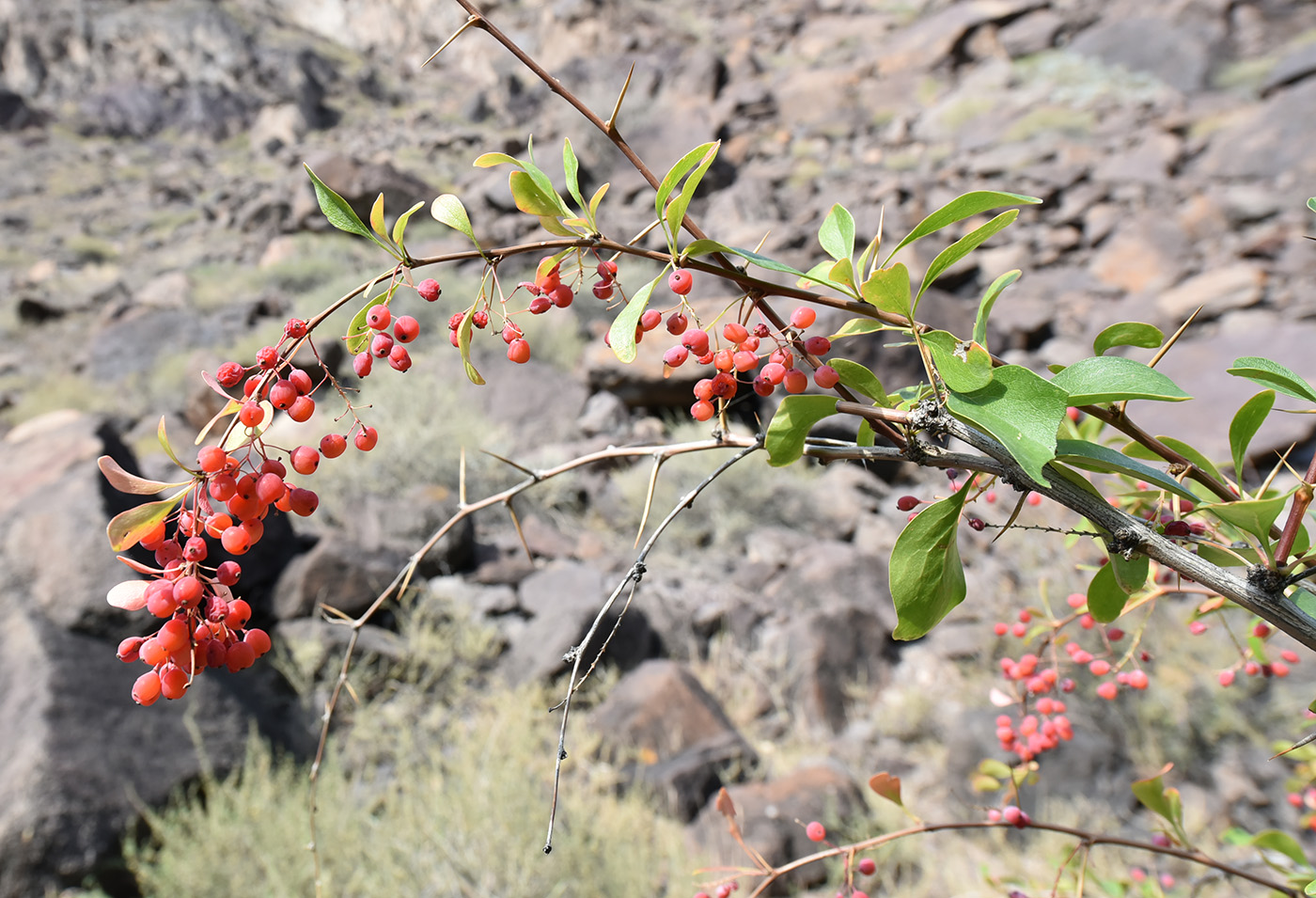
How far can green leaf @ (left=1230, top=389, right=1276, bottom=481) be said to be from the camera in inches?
18.4

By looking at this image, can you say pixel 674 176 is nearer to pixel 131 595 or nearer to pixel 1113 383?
pixel 1113 383

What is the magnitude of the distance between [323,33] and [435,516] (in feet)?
81.2

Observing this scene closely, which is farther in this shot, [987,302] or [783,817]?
[783,817]

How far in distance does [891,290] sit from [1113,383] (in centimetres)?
13

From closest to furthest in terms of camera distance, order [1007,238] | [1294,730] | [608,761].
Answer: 1. [1294,730]
2. [608,761]
3. [1007,238]

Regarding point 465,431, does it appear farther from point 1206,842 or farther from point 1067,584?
point 1206,842

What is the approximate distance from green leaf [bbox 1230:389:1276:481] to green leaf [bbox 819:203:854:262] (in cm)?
27

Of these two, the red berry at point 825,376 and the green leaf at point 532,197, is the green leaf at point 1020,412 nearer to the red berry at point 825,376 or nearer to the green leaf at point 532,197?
the red berry at point 825,376

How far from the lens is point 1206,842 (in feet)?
7.26

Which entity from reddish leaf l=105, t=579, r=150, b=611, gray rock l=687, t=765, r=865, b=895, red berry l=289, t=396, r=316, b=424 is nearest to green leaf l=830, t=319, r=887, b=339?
red berry l=289, t=396, r=316, b=424

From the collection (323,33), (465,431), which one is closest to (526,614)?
(465,431)

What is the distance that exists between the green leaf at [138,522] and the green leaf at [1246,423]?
0.65 metres

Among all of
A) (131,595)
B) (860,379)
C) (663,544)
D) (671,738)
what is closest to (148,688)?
(131,595)

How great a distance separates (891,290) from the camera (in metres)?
0.44
